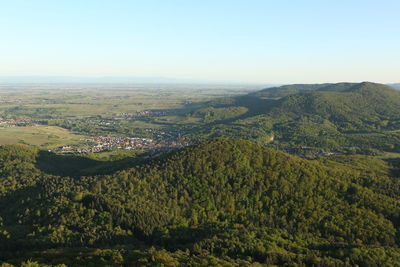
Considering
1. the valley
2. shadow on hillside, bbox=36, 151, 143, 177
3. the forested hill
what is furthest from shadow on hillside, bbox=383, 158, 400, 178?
shadow on hillside, bbox=36, 151, 143, 177

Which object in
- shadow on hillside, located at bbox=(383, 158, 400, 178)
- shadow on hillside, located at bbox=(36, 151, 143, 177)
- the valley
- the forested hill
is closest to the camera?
the valley

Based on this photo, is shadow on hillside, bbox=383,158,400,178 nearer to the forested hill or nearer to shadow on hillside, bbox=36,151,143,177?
the forested hill

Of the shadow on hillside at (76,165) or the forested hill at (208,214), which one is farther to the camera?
the shadow on hillside at (76,165)

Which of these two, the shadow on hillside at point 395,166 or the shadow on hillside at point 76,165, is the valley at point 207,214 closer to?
the shadow on hillside at point 76,165

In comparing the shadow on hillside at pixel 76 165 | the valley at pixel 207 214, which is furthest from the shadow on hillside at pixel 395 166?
the shadow on hillside at pixel 76 165

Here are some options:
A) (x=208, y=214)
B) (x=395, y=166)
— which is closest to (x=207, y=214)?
(x=208, y=214)

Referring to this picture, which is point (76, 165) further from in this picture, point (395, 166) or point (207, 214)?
Answer: point (395, 166)

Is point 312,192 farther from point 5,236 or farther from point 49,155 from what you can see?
point 49,155
